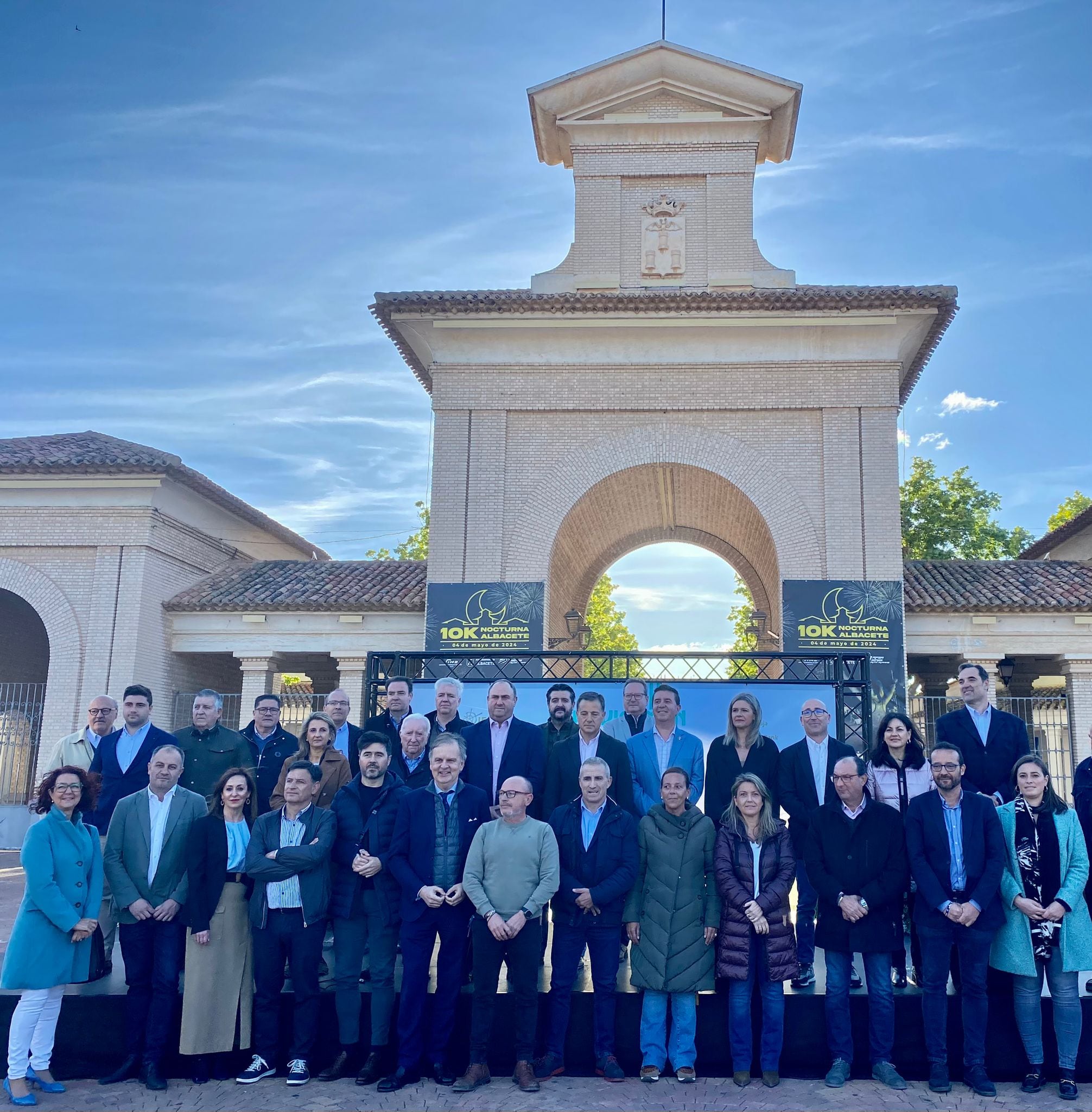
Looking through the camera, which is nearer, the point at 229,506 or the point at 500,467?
the point at 500,467

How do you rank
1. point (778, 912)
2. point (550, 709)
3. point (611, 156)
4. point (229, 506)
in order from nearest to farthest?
point (778, 912), point (550, 709), point (611, 156), point (229, 506)

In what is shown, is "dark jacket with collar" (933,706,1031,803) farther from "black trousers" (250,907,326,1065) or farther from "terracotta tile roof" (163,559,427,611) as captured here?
"terracotta tile roof" (163,559,427,611)

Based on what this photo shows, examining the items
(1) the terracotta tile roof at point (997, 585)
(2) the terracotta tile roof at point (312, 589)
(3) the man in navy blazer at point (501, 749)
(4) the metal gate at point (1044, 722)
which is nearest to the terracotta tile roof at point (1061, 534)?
(1) the terracotta tile roof at point (997, 585)

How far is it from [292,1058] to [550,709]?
2.80m

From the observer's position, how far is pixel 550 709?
7148mm

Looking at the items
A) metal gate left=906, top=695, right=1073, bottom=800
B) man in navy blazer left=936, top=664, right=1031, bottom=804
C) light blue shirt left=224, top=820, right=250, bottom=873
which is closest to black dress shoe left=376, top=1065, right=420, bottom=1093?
light blue shirt left=224, top=820, right=250, bottom=873

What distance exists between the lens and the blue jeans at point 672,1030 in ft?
18.0

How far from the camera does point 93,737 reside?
7.31 m

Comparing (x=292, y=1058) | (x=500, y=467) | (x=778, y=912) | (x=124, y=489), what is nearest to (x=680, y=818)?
(x=778, y=912)

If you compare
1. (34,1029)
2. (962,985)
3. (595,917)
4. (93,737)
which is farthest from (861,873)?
(93,737)

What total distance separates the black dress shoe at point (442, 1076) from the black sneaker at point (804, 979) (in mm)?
2132

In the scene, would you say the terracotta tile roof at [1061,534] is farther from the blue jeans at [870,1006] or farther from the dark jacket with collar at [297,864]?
the dark jacket with collar at [297,864]

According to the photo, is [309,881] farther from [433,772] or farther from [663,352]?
[663,352]

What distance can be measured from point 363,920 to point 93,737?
116 inches
